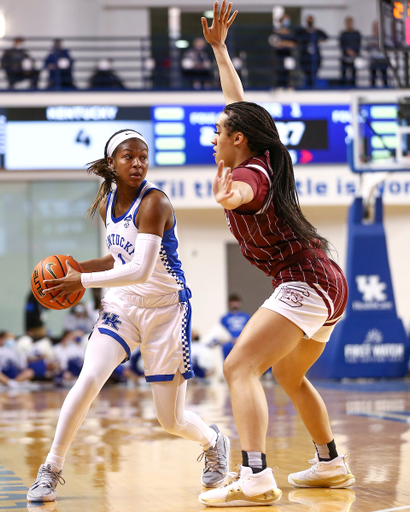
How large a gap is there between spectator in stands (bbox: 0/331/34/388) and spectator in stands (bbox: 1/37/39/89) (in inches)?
218

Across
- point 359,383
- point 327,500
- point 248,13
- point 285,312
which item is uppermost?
point 248,13

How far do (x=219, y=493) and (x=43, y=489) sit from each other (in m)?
0.90

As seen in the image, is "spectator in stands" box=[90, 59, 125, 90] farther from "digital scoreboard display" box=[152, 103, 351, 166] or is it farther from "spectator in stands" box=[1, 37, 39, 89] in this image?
"digital scoreboard display" box=[152, 103, 351, 166]

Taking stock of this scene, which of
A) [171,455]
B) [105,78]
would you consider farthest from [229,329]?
[171,455]

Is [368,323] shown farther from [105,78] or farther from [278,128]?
[105,78]

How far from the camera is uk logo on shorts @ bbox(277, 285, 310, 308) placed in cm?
355

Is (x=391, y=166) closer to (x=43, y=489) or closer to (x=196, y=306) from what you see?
(x=196, y=306)

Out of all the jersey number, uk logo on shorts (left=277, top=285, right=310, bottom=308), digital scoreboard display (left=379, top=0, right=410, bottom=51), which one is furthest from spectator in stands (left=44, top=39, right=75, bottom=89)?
uk logo on shorts (left=277, top=285, right=310, bottom=308)

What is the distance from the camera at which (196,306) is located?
15.7 meters

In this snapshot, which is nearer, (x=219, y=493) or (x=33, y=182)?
(x=219, y=493)

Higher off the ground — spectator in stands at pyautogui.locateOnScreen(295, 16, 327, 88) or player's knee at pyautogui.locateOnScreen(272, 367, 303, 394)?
spectator in stands at pyautogui.locateOnScreen(295, 16, 327, 88)

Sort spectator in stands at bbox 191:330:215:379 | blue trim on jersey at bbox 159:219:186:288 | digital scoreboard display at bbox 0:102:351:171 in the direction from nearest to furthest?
blue trim on jersey at bbox 159:219:186:288 < spectator in stands at bbox 191:330:215:379 < digital scoreboard display at bbox 0:102:351:171

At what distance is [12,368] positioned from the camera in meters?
12.8

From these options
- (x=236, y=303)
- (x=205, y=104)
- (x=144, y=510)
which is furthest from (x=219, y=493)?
(x=205, y=104)
